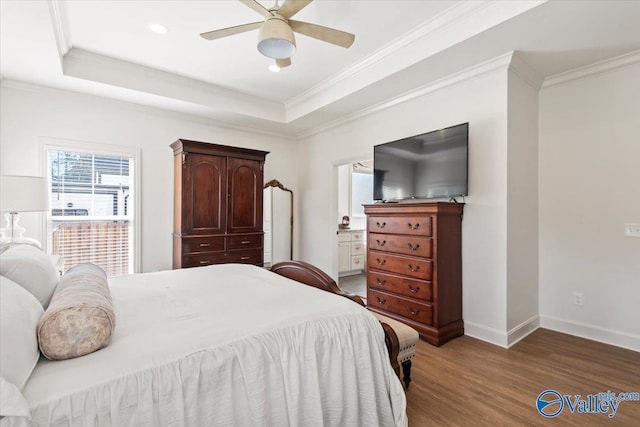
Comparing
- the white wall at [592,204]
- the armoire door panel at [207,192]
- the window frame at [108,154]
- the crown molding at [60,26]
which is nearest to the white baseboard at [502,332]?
the white wall at [592,204]

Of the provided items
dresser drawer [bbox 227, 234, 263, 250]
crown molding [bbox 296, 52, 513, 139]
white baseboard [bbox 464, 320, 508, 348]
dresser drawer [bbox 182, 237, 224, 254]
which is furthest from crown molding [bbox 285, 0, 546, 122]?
white baseboard [bbox 464, 320, 508, 348]

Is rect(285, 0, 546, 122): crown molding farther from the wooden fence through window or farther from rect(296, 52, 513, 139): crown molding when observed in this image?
the wooden fence through window

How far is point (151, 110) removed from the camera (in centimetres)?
408

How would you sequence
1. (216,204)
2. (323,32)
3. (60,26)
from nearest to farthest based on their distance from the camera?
(323,32)
(60,26)
(216,204)

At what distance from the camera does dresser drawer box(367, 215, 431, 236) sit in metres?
2.95

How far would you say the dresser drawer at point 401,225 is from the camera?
2947mm

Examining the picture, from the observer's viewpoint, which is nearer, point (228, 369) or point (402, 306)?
point (228, 369)

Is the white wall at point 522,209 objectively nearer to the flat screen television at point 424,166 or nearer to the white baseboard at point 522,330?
the white baseboard at point 522,330

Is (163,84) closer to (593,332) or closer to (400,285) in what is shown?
(400,285)

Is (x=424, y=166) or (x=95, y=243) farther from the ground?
(x=424, y=166)

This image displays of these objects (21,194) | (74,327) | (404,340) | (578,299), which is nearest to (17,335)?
(74,327)

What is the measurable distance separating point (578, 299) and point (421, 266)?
1.58 m

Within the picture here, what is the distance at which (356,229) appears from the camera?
6.43 m

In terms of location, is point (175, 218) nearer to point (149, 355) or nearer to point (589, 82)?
point (149, 355)
